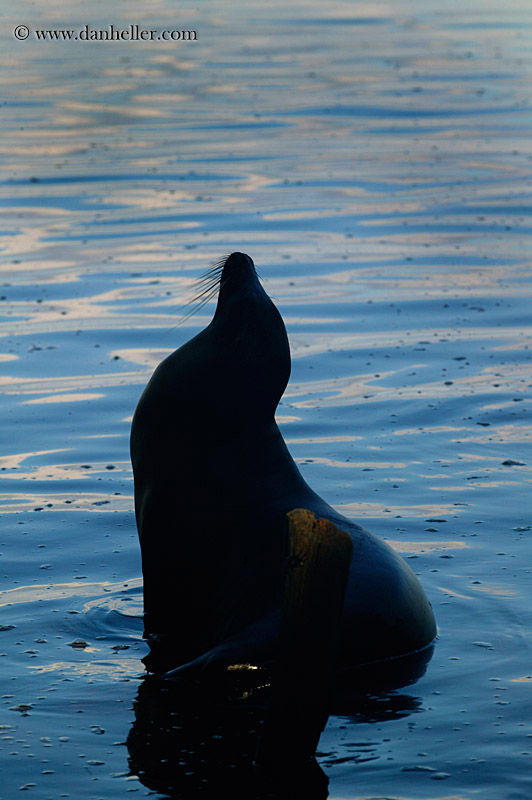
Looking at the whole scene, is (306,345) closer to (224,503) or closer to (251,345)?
(251,345)

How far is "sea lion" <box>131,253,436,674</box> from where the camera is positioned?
5.56 metres

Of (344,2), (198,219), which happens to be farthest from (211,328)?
(344,2)

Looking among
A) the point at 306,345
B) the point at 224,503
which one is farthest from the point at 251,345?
the point at 306,345

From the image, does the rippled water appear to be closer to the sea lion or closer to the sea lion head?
the sea lion

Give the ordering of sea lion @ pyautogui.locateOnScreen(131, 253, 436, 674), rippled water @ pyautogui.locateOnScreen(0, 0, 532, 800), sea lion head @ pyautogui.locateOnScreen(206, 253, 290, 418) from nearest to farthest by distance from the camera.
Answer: rippled water @ pyautogui.locateOnScreen(0, 0, 532, 800) < sea lion @ pyautogui.locateOnScreen(131, 253, 436, 674) < sea lion head @ pyautogui.locateOnScreen(206, 253, 290, 418)

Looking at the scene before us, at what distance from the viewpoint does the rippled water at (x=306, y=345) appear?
5.22 metres

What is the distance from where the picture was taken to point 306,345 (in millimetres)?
11586

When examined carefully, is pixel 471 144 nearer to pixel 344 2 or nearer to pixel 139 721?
pixel 139 721

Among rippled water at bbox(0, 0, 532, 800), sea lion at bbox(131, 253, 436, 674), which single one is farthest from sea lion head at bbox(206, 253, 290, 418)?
rippled water at bbox(0, 0, 532, 800)

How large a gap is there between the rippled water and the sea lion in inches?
9.4

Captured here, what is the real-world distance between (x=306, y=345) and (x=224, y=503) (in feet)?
19.6

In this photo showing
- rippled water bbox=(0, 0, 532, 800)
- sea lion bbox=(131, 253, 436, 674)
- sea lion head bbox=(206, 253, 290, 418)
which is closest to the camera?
rippled water bbox=(0, 0, 532, 800)

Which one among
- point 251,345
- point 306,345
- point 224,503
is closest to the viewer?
point 224,503

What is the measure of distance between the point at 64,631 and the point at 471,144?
54.8 feet
